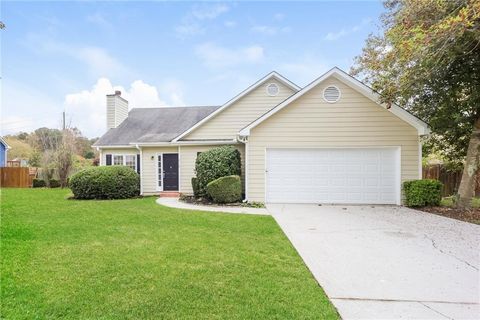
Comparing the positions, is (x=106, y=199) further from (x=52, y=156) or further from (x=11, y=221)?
(x=52, y=156)

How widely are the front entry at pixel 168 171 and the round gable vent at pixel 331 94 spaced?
7.98 m

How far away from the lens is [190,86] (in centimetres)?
2131

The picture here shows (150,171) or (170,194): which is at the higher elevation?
(150,171)

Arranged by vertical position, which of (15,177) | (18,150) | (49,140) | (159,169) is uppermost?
(49,140)

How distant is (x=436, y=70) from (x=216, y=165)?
8559mm

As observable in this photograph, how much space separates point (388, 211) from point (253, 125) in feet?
18.9

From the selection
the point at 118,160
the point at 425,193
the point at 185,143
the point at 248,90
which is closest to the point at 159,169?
the point at 185,143

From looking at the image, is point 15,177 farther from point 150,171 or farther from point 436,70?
point 436,70

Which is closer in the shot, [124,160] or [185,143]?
[185,143]

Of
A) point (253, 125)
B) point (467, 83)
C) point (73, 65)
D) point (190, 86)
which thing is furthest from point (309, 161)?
point (73, 65)

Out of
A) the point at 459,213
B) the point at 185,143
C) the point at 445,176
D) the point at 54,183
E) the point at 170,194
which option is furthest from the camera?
Result: the point at 54,183

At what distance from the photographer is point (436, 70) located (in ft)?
32.1

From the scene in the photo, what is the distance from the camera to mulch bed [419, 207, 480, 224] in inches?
353

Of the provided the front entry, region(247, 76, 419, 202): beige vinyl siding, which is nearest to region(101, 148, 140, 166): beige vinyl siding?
the front entry
